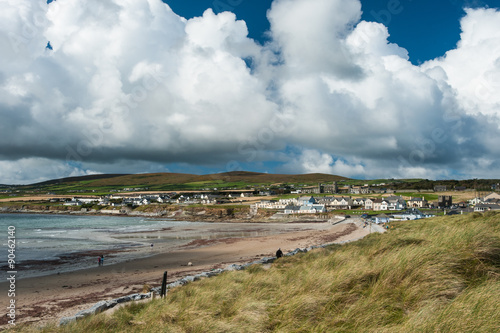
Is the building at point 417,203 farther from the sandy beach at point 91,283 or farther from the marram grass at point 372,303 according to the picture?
the marram grass at point 372,303

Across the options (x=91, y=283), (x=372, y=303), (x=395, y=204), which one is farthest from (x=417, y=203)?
(x=372, y=303)

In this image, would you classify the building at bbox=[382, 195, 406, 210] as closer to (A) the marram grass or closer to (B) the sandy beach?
(B) the sandy beach

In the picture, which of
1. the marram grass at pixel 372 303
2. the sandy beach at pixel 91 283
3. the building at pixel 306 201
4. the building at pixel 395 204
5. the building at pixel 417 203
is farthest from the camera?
the building at pixel 306 201

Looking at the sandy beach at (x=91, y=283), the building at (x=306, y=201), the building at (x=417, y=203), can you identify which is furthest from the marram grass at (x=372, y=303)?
the building at (x=306, y=201)

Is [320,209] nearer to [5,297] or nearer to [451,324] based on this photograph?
[5,297]

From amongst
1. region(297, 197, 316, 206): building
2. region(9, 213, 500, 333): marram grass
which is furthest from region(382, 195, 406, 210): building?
region(9, 213, 500, 333): marram grass

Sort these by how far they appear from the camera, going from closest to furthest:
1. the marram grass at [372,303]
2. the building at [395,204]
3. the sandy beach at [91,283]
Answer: the marram grass at [372,303], the sandy beach at [91,283], the building at [395,204]

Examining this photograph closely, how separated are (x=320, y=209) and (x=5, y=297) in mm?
93487

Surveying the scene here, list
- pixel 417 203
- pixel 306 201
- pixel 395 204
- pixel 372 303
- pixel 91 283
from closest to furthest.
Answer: pixel 372 303, pixel 91 283, pixel 395 204, pixel 417 203, pixel 306 201

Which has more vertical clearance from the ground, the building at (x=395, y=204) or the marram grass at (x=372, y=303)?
the marram grass at (x=372, y=303)

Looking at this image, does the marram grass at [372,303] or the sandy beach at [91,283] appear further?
the sandy beach at [91,283]

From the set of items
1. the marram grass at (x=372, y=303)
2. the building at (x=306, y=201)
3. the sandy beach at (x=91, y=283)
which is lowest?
the building at (x=306, y=201)

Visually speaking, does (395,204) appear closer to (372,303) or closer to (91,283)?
(91,283)

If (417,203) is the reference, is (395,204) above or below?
above
